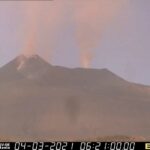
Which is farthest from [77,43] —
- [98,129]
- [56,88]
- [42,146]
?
[42,146]

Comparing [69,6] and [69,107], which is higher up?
[69,6]

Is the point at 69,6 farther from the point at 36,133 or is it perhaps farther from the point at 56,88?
the point at 36,133

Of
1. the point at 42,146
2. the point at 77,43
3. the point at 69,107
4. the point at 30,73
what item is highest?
the point at 77,43

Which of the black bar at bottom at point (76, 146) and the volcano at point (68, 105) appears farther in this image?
the volcano at point (68, 105)

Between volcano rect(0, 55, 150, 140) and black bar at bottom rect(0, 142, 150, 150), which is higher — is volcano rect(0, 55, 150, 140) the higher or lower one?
the higher one

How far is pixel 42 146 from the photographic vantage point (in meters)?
8.31

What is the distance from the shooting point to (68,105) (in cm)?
971

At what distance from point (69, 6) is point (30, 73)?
158cm

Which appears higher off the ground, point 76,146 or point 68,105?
point 68,105

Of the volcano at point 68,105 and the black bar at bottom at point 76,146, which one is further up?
the volcano at point 68,105

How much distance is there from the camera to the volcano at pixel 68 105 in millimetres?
9555

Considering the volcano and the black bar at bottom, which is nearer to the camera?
the black bar at bottom

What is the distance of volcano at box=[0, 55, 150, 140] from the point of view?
376 inches

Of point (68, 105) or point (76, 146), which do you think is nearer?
point (76, 146)
